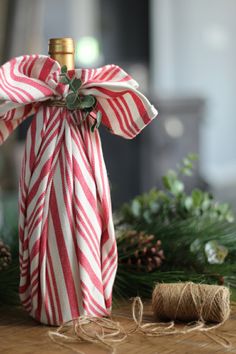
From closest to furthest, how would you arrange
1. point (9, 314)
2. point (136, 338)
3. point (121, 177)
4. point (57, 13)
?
point (136, 338) → point (9, 314) → point (121, 177) → point (57, 13)

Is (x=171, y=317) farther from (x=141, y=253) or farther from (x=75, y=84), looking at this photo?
(x=75, y=84)

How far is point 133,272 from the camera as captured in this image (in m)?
0.94

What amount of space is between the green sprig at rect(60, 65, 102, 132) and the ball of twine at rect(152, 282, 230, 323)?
0.68 feet

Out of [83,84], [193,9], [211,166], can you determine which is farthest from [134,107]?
[193,9]

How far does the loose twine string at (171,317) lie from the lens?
2.46 ft

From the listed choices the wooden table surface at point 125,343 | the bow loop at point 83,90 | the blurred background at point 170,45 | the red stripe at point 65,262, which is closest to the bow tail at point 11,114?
the bow loop at point 83,90

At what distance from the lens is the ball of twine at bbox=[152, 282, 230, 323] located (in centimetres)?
78

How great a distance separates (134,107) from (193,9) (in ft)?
13.9

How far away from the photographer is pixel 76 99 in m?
0.81

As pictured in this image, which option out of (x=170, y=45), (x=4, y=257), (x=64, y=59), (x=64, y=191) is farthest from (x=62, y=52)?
(x=170, y=45)

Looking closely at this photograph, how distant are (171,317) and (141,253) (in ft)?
0.53

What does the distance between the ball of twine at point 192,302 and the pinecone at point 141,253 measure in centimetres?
13

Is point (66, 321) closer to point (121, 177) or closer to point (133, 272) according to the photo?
point (133, 272)

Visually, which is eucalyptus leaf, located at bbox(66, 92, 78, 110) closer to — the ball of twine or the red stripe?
the red stripe
